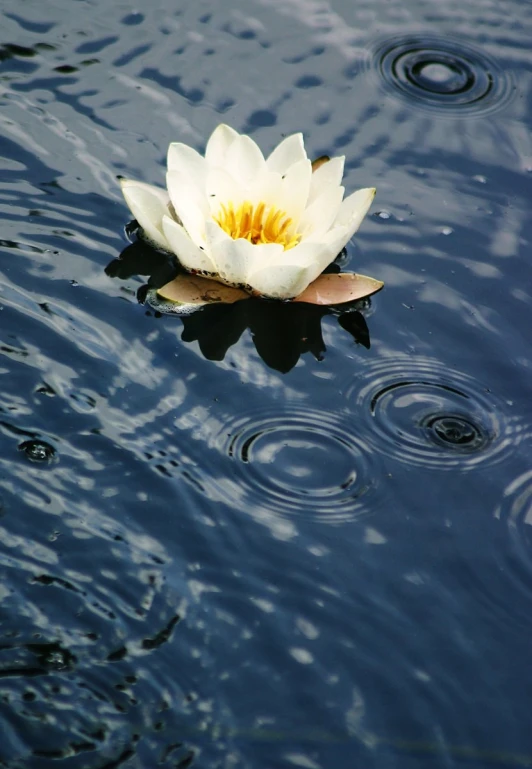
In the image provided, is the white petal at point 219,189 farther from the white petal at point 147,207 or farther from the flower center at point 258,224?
the white petal at point 147,207

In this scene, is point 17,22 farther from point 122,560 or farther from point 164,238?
point 122,560

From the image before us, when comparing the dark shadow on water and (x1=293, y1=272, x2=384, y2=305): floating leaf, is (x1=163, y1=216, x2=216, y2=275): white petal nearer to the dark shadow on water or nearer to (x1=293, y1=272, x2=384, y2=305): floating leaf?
the dark shadow on water

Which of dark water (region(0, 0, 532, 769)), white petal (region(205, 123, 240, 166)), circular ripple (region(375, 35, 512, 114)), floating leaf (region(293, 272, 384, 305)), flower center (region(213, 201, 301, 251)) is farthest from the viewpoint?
circular ripple (region(375, 35, 512, 114))

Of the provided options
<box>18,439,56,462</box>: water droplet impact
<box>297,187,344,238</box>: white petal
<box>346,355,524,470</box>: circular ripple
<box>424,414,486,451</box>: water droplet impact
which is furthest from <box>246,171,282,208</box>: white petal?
<box>18,439,56,462</box>: water droplet impact

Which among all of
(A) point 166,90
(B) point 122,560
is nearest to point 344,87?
(A) point 166,90

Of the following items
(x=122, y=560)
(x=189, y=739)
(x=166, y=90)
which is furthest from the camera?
(x=166, y=90)

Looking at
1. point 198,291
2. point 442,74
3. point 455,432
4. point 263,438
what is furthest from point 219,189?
point 442,74

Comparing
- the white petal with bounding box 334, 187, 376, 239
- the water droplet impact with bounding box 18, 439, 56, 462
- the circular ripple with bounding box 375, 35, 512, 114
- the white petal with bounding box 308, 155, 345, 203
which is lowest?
the water droplet impact with bounding box 18, 439, 56, 462
